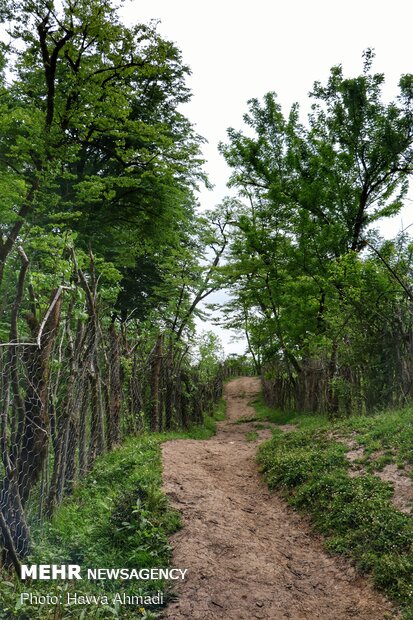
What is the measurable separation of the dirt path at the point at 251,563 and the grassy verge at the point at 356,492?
0.18 meters

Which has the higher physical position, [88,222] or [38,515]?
[88,222]

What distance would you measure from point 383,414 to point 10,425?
21.4ft

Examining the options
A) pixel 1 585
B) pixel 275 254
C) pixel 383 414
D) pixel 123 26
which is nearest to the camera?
pixel 1 585

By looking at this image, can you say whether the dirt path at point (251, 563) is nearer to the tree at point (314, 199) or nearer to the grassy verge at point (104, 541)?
the grassy verge at point (104, 541)

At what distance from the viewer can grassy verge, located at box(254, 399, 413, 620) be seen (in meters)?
3.79

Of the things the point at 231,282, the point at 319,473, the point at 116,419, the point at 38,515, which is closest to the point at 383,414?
the point at 319,473

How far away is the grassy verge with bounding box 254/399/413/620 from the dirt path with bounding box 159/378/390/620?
6.9 inches

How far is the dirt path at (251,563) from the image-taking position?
134 inches

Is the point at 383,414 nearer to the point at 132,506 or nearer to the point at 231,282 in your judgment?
the point at 132,506

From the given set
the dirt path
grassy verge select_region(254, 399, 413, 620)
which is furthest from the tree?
the dirt path

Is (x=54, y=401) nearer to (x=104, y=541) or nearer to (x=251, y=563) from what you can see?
(x=104, y=541)

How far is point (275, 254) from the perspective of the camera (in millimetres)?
14883

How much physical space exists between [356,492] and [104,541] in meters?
2.83

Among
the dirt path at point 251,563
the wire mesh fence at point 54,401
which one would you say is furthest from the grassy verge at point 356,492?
the wire mesh fence at point 54,401
